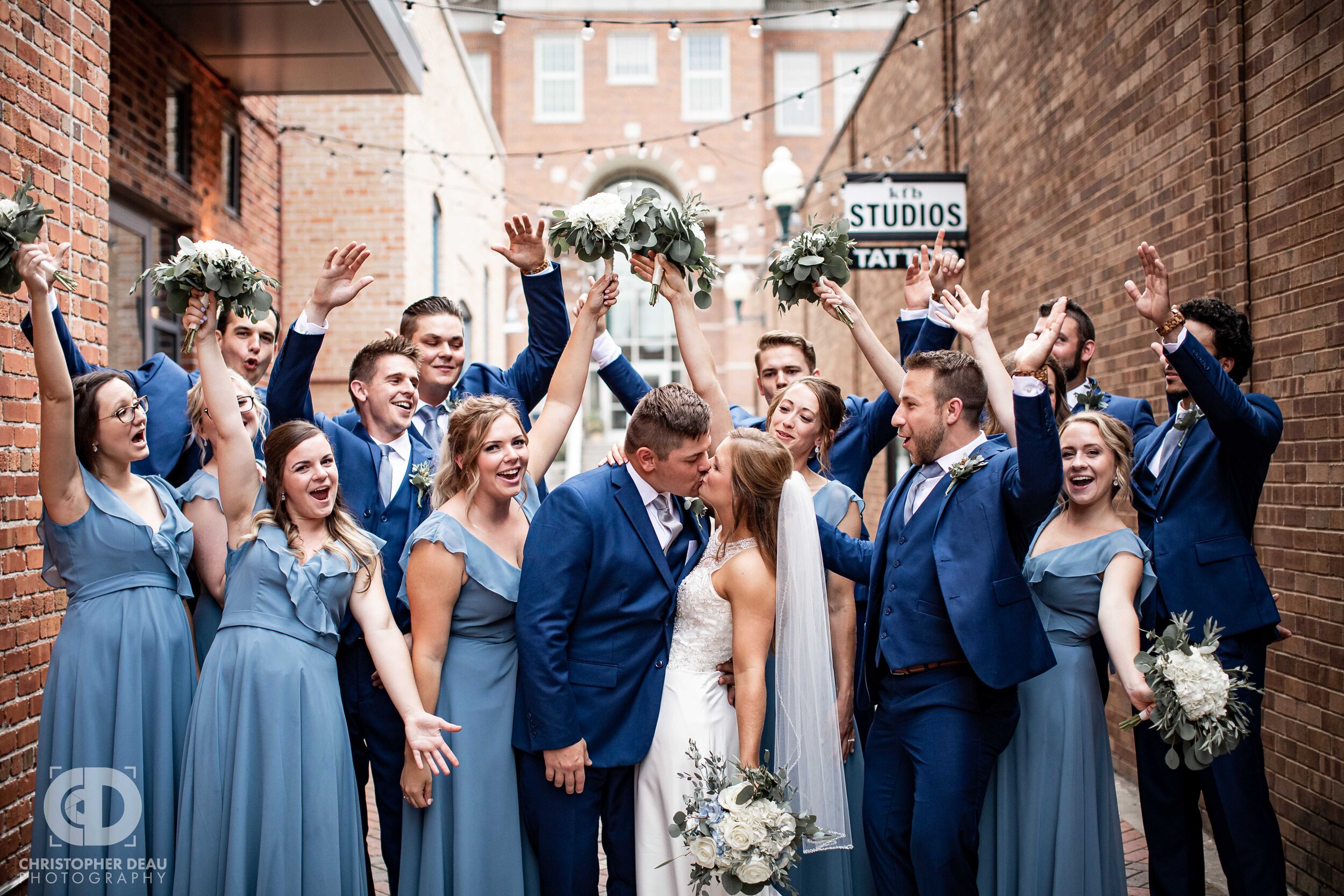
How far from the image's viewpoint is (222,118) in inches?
374

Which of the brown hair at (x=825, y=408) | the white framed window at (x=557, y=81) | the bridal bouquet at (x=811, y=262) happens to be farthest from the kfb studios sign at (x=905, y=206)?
the white framed window at (x=557, y=81)

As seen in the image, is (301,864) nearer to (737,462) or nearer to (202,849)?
(202,849)

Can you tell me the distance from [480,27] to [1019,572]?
29797 mm

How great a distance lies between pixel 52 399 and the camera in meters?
3.60

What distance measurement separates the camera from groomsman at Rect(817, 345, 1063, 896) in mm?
3447

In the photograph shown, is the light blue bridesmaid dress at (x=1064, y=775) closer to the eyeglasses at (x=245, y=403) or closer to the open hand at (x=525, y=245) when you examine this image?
the open hand at (x=525, y=245)

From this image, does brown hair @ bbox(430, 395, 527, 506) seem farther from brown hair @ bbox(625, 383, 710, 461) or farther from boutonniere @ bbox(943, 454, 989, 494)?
boutonniere @ bbox(943, 454, 989, 494)

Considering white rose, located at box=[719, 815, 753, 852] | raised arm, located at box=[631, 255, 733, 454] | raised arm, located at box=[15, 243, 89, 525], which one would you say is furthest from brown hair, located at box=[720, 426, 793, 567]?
raised arm, located at box=[15, 243, 89, 525]

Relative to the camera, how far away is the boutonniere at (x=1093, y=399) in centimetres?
460

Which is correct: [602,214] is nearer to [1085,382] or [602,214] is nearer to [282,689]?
[282,689]

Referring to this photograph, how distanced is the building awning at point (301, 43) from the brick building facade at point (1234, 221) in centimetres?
497

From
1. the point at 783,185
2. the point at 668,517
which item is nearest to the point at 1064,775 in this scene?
the point at 668,517

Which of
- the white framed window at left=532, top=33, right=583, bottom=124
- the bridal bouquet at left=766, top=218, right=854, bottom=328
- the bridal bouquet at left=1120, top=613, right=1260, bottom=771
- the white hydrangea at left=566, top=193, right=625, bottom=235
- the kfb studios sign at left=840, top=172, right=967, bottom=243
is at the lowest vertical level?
the bridal bouquet at left=1120, top=613, right=1260, bottom=771

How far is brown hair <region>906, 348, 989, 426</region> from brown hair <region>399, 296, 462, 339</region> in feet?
6.84
